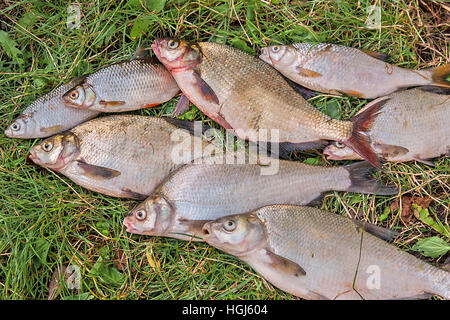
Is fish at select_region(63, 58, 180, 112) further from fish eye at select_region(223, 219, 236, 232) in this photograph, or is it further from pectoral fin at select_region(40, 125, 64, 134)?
fish eye at select_region(223, 219, 236, 232)

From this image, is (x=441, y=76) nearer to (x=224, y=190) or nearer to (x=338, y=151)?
(x=338, y=151)

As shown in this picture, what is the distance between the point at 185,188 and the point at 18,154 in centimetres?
139

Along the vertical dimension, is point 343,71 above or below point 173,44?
below

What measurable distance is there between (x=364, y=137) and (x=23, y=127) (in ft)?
8.48

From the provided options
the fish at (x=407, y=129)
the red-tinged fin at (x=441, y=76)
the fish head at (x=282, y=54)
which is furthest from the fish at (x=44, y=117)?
the red-tinged fin at (x=441, y=76)

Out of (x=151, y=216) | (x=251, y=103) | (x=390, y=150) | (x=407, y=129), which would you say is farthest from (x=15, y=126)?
(x=407, y=129)

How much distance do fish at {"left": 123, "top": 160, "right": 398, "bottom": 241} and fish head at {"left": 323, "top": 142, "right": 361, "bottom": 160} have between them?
0.29 ft

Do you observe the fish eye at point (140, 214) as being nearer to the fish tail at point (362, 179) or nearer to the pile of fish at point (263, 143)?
the pile of fish at point (263, 143)

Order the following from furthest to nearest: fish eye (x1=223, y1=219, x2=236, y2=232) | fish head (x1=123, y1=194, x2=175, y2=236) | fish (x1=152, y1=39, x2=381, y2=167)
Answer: fish (x1=152, y1=39, x2=381, y2=167)
fish head (x1=123, y1=194, x2=175, y2=236)
fish eye (x1=223, y1=219, x2=236, y2=232)

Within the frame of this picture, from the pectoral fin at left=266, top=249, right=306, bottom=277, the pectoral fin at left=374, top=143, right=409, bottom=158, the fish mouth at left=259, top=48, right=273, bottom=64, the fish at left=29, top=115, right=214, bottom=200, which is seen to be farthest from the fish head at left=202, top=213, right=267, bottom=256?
the fish mouth at left=259, top=48, right=273, bottom=64

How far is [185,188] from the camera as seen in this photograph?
334 centimetres

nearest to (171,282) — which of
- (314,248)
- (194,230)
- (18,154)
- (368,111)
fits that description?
(194,230)

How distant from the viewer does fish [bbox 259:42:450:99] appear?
11.6ft

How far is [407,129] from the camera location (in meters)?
3.48
